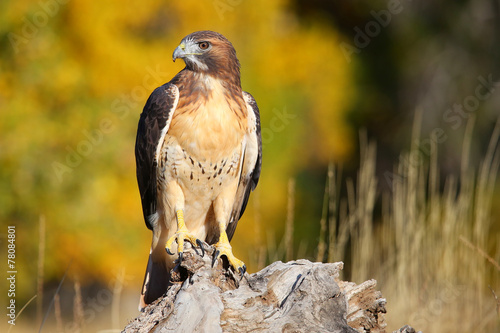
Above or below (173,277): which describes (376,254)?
above

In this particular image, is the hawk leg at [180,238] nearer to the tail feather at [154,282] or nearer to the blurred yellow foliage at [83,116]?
the tail feather at [154,282]

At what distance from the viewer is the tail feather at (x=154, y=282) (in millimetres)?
4945

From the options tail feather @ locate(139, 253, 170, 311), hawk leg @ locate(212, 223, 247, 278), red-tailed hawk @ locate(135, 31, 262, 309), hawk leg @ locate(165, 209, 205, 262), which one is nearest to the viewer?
hawk leg @ locate(212, 223, 247, 278)

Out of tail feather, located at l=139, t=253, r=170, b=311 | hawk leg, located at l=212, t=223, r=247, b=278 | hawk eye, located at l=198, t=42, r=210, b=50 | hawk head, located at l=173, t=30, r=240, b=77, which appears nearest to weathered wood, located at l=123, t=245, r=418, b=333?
hawk leg, located at l=212, t=223, r=247, b=278

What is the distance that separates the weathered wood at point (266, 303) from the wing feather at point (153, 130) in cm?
117

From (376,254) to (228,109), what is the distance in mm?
3546

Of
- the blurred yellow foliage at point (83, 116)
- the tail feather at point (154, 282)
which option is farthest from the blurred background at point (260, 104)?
the tail feather at point (154, 282)

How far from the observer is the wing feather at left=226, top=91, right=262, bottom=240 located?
16.2 feet

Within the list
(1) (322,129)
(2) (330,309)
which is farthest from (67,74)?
(2) (330,309)

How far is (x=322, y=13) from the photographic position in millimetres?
13078

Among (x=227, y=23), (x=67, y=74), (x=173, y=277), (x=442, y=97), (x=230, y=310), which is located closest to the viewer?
(x=230, y=310)

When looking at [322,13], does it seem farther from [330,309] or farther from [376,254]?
[330,309]

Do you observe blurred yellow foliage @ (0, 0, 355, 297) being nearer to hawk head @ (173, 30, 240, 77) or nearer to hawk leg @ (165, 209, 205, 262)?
hawk head @ (173, 30, 240, 77)

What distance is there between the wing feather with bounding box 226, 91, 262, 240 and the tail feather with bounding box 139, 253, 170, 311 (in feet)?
2.24
